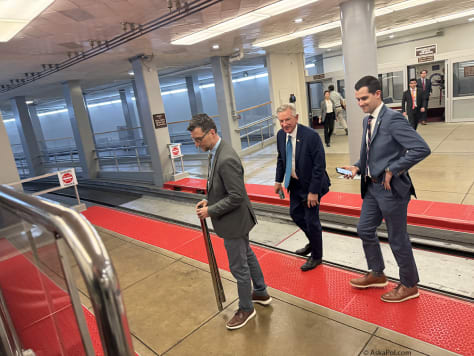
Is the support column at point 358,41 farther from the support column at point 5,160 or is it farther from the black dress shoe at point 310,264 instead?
the support column at point 5,160

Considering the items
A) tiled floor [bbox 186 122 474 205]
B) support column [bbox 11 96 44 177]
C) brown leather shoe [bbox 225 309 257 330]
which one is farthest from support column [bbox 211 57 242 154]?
support column [bbox 11 96 44 177]

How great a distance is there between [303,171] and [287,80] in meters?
9.34

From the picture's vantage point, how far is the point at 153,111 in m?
8.55

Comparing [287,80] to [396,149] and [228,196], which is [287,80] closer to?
[396,149]

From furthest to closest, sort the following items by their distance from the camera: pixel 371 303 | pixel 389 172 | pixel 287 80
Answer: pixel 287 80, pixel 371 303, pixel 389 172

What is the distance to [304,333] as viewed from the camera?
2582mm

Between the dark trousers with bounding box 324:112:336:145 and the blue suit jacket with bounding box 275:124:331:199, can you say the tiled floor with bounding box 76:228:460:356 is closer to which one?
the blue suit jacket with bounding box 275:124:331:199

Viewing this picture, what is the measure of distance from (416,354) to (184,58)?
938cm

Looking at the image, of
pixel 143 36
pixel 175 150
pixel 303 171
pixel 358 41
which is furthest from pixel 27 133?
pixel 303 171

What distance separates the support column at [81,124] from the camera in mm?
11023

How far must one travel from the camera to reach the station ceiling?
4.63 m

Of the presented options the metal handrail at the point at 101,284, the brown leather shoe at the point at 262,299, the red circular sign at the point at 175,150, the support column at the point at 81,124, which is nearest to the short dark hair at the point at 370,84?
the brown leather shoe at the point at 262,299

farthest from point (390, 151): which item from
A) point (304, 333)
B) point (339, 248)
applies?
point (339, 248)

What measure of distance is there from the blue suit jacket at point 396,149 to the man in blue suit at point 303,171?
1.91 ft
